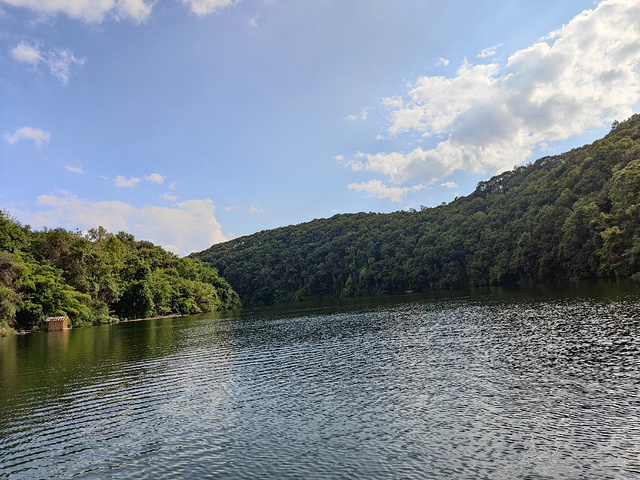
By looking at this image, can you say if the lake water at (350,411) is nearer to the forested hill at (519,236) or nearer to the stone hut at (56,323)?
the stone hut at (56,323)

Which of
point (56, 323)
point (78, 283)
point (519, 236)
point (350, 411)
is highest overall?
point (519, 236)

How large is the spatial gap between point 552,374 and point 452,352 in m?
Answer: 7.80

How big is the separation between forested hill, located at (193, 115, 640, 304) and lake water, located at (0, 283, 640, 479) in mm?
62473

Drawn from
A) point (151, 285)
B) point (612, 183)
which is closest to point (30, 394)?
point (151, 285)

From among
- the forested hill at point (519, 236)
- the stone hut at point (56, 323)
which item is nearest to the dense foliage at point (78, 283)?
the stone hut at point (56, 323)

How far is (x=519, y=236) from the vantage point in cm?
12262

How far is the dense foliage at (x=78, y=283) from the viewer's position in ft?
211

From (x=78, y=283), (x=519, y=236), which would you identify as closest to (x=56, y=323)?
(x=78, y=283)

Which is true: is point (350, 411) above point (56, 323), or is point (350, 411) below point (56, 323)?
below

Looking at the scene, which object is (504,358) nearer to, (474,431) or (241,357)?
(474,431)

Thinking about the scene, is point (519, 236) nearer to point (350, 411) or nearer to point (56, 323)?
point (56, 323)

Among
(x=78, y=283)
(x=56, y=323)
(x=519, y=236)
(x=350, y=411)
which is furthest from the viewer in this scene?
(x=519, y=236)

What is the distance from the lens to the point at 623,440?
11695 millimetres

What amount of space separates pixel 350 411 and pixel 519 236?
121 meters
